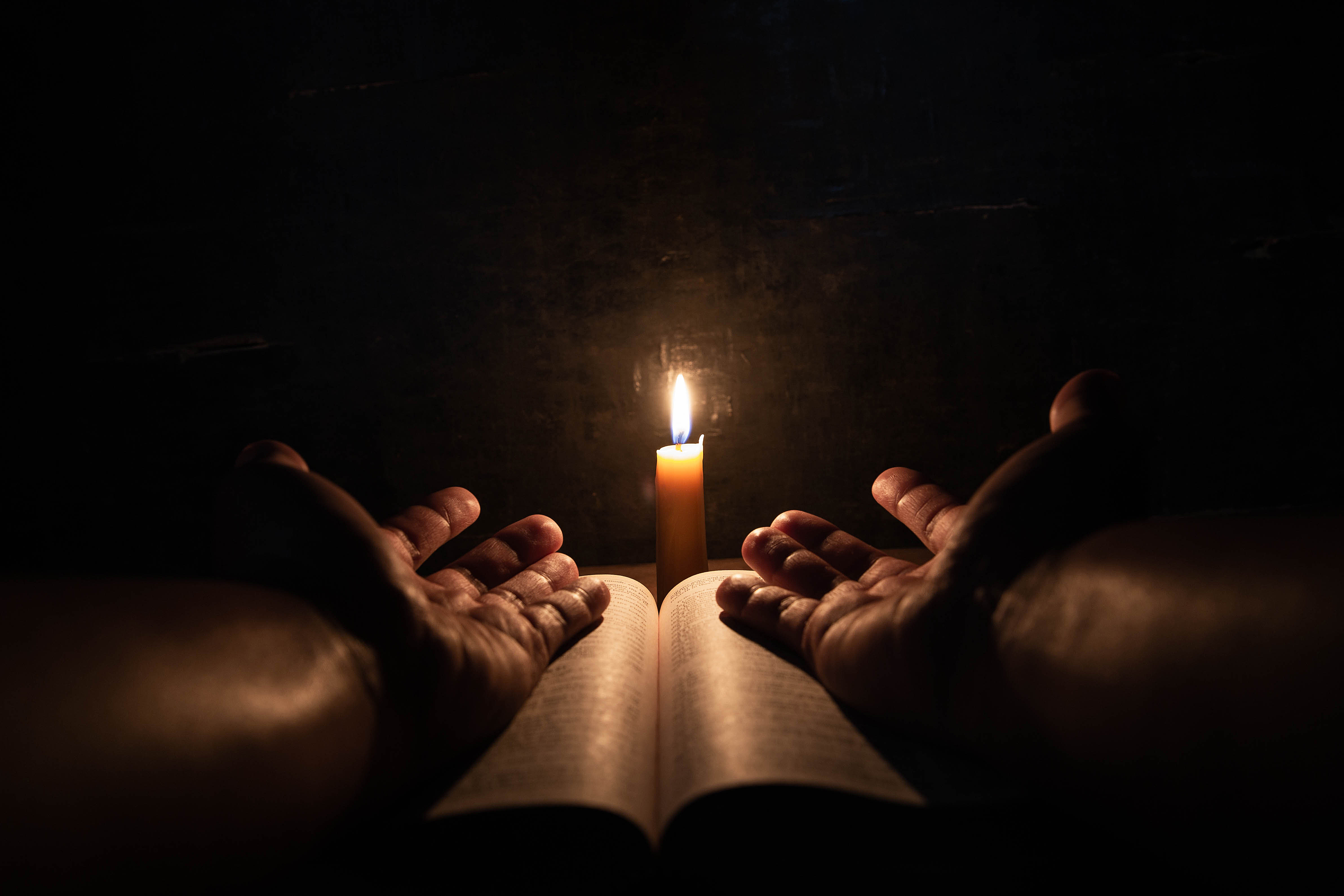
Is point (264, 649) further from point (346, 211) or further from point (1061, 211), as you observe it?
point (1061, 211)

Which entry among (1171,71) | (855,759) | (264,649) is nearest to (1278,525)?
(855,759)

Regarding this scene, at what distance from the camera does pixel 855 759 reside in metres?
0.62

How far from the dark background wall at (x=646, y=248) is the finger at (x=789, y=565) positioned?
297 mm

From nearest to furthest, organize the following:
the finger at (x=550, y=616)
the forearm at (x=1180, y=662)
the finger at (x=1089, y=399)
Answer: the forearm at (x=1180, y=662) < the finger at (x=1089, y=399) < the finger at (x=550, y=616)

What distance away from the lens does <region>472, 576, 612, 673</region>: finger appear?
0.81 meters

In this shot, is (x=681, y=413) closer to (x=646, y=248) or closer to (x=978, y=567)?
(x=646, y=248)

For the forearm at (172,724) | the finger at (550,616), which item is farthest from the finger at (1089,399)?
the forearm at (172,724)

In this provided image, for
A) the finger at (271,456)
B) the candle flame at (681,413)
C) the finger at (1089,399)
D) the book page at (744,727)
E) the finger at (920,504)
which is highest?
the finger at (1089,399)

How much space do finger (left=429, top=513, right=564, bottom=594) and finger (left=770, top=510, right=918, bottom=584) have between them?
38 centimetres

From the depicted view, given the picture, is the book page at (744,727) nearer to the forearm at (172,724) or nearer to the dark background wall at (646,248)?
the forearm at (172,724)

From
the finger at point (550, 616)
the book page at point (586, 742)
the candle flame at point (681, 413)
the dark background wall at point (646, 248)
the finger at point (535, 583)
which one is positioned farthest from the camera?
the dark background wall at point (646, 248)

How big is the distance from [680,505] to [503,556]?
29cm

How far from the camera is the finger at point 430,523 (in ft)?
3.23

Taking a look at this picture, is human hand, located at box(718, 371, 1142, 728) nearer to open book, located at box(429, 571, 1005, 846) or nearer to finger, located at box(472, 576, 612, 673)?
open book, located at box(429, 571, 1005, 846)
